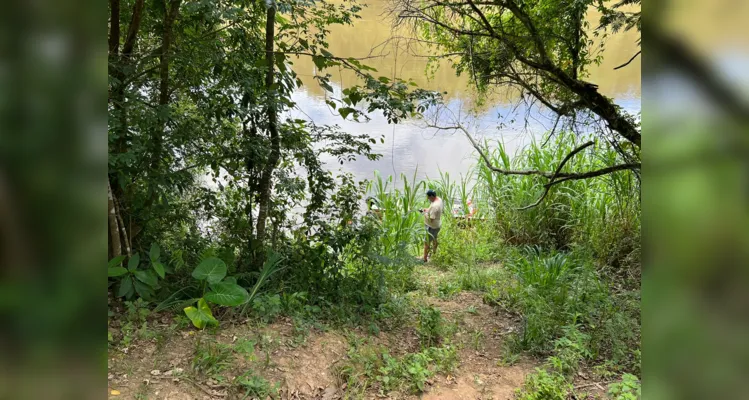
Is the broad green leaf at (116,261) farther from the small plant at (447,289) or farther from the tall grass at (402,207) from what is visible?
the tall grass at (402,207)

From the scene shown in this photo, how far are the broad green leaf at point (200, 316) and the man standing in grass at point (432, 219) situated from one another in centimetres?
328

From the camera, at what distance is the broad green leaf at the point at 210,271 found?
2.82 meters

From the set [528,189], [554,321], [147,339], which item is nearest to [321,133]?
[147,339]

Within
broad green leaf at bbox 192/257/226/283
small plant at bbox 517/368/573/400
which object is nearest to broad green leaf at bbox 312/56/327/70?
broad green leaf at bbox 192/257/226/283

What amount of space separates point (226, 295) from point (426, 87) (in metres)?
2.85

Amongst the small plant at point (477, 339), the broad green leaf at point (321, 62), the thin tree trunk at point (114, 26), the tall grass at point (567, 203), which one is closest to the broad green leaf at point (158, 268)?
the thin tree trunk at point (114, 26)

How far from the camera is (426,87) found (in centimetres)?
461

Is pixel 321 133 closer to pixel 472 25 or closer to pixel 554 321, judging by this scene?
pixel 472 25

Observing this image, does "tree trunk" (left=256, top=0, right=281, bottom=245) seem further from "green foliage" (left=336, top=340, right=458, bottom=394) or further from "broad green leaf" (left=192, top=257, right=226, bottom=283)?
"green foliage" (left=336, top=340, right=458, bottom=394)

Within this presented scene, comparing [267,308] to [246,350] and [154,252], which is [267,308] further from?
[154,252]

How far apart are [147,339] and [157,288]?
1.48 feet

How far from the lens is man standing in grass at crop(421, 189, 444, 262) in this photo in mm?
5504
